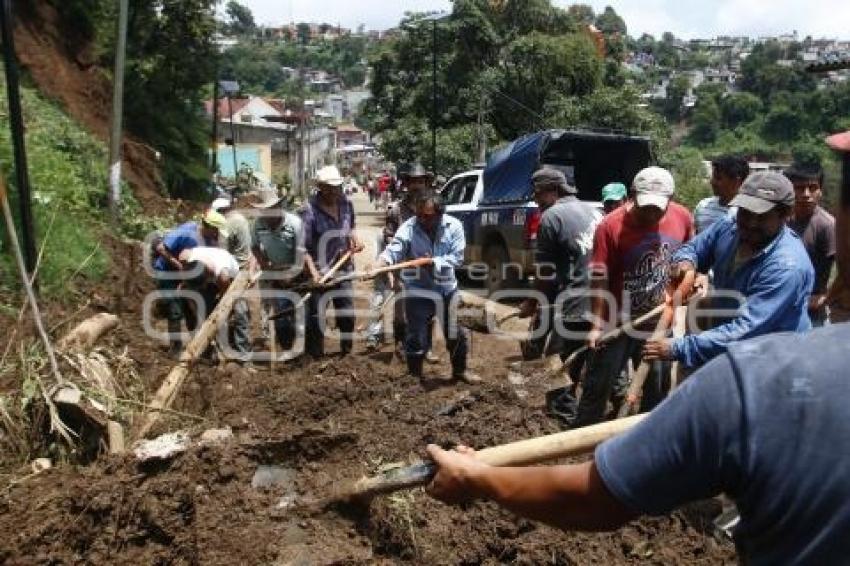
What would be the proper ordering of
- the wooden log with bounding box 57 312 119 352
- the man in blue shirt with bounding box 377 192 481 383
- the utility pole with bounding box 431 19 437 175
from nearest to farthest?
the wooden log with bounding box 57 312 119 352 → the man in blue shirt with bounding box 377 192 481 383 → the utility pole with bounding box 431 19 437 175

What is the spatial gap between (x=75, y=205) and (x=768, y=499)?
35.0 ft

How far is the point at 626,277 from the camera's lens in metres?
5.07

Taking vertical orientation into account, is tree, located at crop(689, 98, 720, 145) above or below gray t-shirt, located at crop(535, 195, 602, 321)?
above

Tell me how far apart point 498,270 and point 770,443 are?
401 inches

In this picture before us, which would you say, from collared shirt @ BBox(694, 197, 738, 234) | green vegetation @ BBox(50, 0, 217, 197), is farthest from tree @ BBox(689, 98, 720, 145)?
collared shirt @ BBox(694, 197, 738, 234)

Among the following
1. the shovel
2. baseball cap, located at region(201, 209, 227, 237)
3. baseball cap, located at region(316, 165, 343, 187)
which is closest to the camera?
the shovel

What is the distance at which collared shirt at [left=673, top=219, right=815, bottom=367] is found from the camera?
3.53m

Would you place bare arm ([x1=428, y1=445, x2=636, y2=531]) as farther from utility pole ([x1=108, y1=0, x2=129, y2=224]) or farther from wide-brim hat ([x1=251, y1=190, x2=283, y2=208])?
utility pole ([x1=108, y1=0, x2=129, y2=224])

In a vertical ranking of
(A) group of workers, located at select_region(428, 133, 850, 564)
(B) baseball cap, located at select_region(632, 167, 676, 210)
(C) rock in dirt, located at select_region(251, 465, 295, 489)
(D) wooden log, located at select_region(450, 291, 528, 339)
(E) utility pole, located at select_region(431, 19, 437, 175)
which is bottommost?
(D) wooden log, located at select_region(450, 291, 528, 339)

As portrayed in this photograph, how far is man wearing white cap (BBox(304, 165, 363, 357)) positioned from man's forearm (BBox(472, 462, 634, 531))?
5.48m

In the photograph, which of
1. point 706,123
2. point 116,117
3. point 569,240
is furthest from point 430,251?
point 706,123

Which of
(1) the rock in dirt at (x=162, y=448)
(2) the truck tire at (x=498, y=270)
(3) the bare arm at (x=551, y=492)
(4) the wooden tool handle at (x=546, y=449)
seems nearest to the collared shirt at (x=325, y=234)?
(1) the rock in dirt at (x=162, y=448)

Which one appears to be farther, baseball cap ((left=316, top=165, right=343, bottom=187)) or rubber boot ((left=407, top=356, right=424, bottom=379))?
baseball cap ((left=316, top=165, right=343, bottom=187))

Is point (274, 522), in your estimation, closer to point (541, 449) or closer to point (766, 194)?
point (541, 449)
